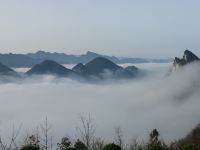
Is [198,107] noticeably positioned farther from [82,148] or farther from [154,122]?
[82,148]

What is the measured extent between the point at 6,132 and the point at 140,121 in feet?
228

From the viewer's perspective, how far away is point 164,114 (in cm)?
19675

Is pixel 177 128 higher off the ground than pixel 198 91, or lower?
lower

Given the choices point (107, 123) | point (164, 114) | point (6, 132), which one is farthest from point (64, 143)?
point (164, 114)

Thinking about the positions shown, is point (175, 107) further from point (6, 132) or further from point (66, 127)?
point (6, 132)

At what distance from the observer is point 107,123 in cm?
18575

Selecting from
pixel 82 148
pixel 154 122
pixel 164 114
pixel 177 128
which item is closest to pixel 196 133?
pixel 177 128

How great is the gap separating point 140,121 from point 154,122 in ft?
30.7

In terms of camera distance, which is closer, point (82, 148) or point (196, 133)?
point (82, 148)

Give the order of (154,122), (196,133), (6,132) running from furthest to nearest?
(154,122)
(6,132)
(196,133)

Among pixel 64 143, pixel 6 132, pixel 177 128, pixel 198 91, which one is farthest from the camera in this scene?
pixel 198 91

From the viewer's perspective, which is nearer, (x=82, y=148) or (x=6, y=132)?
(x=82, y=148)

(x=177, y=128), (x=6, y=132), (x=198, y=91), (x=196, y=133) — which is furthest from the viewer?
(x=198, y=91)

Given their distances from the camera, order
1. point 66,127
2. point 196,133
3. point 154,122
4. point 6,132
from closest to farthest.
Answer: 1. point 196,133
2. point 6,132
3. point 66,127
4. point 154,122
